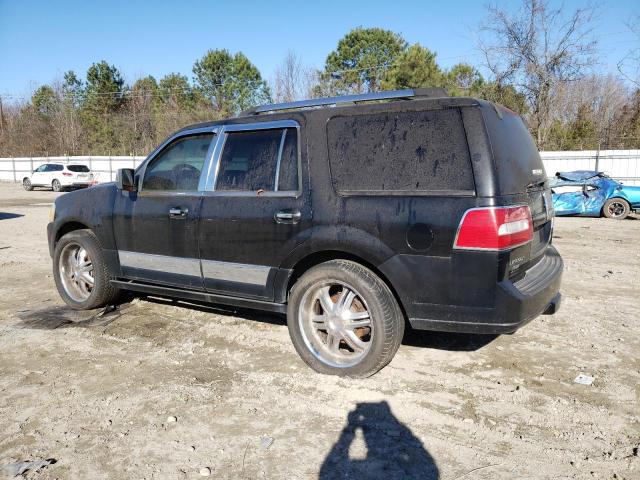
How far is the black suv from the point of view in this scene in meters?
3.23

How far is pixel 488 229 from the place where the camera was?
10.2 ft

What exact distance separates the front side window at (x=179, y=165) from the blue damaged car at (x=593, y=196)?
38.3ft

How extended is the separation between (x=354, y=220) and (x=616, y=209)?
42.3 feet

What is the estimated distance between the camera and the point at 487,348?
4.28 meters

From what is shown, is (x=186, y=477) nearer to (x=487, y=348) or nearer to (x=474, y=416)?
(x=474, y=416)

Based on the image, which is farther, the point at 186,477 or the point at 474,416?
the point at 474,416

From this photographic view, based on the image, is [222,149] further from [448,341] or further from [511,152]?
[448,341]

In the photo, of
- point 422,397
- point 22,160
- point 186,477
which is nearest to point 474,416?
point 422,397

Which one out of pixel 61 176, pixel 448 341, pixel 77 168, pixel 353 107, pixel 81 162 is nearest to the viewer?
pixel 353 107

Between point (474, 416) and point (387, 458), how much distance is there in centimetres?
74

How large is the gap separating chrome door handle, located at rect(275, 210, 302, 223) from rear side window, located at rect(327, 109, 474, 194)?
1.22 feet

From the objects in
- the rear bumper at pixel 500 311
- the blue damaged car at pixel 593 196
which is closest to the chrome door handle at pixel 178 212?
the rear bumper at pixel 500 311

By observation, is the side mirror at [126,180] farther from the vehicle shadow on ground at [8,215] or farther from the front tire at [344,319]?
the vehicle shadow on ground at [8,215]

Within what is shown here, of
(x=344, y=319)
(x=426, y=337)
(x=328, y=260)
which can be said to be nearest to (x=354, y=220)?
(x=328, y=260)
